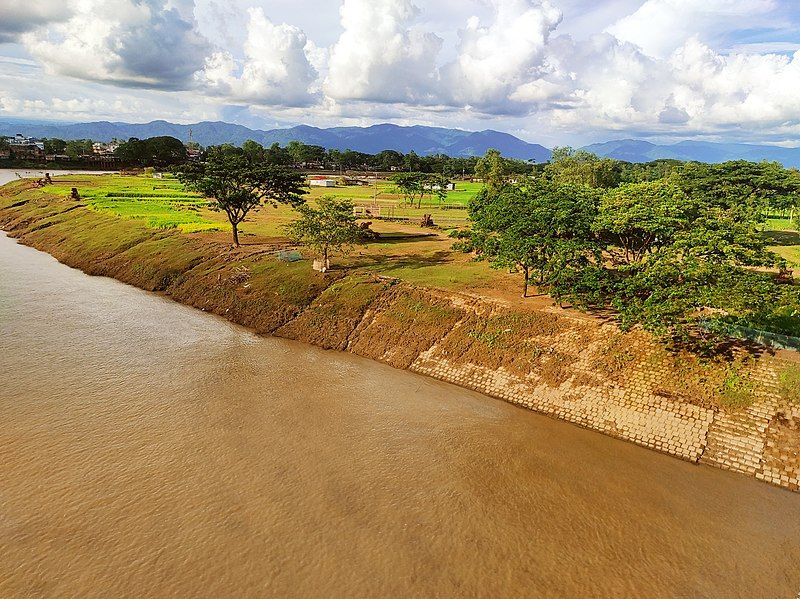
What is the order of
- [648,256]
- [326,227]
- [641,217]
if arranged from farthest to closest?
[326,227] < [641,217] < [648,256]

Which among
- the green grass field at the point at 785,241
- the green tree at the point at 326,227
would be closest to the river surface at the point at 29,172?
the green tree at the point at 326,227

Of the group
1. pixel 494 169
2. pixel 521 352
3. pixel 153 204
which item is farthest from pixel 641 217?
pixel 153 204

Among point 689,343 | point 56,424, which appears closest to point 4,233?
point 56,424

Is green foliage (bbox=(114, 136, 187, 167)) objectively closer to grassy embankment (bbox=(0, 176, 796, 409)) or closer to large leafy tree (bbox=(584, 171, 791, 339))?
grassy embankment (bbox=(0, 176, 796, 409))

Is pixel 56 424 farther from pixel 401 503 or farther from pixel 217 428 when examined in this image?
pixel 401 503

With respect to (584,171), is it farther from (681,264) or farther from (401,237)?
(681,264)

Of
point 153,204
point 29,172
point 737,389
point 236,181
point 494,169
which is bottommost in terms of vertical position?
point 737,389
